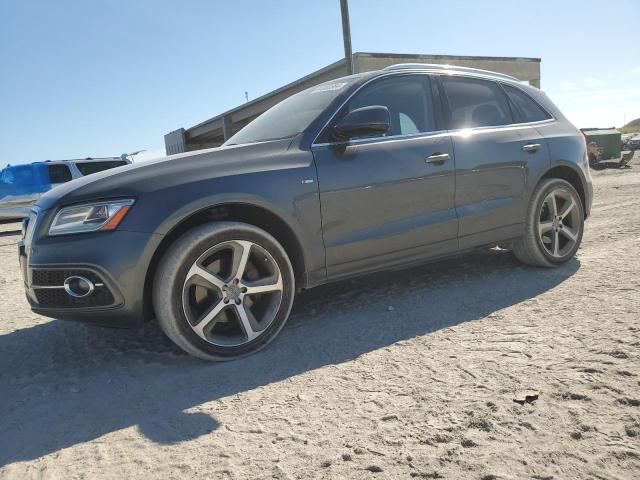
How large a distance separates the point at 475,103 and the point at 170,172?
8.35ft

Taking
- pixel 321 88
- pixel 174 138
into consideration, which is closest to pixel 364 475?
pixel 321 88

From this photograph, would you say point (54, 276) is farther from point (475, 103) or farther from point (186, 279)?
point (475, 103)

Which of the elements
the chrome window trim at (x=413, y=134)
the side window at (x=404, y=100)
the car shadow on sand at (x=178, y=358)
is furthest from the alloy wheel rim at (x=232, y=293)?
the side window at (x=404, y=100)

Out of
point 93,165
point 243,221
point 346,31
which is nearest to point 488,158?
point 243,221

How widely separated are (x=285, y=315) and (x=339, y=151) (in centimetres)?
109

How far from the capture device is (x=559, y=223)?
14.1 ft

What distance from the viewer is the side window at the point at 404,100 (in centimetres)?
352

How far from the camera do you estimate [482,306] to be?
3.39 m

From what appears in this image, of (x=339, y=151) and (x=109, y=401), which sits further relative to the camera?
(x=339, y=151)

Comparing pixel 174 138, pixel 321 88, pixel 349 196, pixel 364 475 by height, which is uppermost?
pixel 174 138

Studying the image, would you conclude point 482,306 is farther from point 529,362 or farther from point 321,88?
point 321,88

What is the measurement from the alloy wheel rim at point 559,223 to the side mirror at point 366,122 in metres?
1.88

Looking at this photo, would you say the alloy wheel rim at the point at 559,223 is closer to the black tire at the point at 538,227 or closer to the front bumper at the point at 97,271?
the black tire at the point at 538,227

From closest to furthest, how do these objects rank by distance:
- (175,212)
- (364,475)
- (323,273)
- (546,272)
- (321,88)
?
(364,475) < (175,212) < (323,273) < (321,88) < (546,272)
